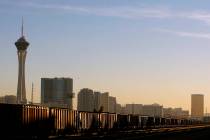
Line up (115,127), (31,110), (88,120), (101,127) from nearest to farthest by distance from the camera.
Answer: (31,110) < (88,120) < (101,127) < (115,127)

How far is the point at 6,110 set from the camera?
45.2 meters

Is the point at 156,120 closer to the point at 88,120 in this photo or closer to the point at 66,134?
the point at 88,120

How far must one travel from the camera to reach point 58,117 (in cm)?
5750

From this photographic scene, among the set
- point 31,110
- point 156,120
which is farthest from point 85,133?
point 156,120

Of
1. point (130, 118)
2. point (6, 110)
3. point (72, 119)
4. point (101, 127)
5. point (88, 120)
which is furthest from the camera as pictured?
point (130, 118)

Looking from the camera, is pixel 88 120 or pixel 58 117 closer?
pixel 58 117

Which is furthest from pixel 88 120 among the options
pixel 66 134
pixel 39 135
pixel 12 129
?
pixel 12 129

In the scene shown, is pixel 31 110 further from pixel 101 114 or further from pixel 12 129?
pixel 101 114

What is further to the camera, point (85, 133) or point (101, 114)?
point (101, 114)

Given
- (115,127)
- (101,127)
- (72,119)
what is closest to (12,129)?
(72,119)

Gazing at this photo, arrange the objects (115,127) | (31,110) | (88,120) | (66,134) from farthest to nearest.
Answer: (115,127) → (88,120) → (66,134) → (31,110)

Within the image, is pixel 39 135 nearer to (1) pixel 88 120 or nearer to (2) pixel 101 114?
(1) pixel 88 120

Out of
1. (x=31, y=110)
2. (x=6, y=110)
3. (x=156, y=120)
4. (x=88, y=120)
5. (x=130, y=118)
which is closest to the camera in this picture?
(x=6, y=110)

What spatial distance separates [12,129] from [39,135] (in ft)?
19.6
